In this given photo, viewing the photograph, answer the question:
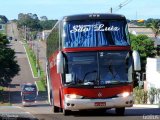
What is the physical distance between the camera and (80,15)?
23656mm

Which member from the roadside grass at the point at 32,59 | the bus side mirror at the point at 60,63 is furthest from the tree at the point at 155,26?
the bus side mirror at the point at 60,63

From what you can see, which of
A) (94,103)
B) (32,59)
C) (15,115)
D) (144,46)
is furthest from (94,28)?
(32,59)

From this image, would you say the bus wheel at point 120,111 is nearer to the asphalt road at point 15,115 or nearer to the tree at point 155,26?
the asphalt road at point 15,115

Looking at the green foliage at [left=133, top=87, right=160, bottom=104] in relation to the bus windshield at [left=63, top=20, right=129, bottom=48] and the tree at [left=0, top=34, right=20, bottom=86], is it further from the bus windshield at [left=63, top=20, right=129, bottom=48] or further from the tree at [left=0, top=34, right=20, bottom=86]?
the bus windshield at [left=63, top=20, right=129, bottom=48]

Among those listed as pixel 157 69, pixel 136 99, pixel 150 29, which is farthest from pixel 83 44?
pixel 150 29

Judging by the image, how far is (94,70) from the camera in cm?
2300

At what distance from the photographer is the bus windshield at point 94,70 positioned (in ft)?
75.3

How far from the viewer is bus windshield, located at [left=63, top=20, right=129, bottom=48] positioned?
2327 centimetres

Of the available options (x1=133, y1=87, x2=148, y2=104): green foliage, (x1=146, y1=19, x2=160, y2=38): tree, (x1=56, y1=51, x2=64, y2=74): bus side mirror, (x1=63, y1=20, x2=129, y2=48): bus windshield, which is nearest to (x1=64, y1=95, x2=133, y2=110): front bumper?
(x1=56, y1=51, x2=64, y2=74): bus side mirror

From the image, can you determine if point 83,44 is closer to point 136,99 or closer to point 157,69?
point 136,99

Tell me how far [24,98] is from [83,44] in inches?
1899

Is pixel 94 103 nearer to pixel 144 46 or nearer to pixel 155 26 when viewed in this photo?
pixel 144 46

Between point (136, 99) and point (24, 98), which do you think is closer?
point (136, 99)

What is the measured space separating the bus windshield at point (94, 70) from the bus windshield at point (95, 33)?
1.61 ft
